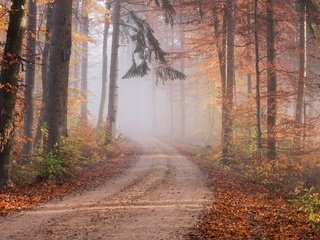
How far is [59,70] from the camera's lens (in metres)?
14.1

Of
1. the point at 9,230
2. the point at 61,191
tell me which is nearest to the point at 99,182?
the point at 61,191

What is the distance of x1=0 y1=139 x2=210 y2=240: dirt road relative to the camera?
718cm

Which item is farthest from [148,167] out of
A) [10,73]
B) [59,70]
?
[10,73]

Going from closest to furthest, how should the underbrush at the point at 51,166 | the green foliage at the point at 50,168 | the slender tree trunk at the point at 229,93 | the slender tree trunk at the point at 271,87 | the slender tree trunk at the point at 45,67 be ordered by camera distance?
the underbrush at the point at 51,166, the green foliage at the point at 50,168, the slender tree trunk at the point at 271,87, the slender tree trunk at the point at 45,67, the slender tree trunk at the point at 229,93

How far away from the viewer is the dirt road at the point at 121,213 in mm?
7184

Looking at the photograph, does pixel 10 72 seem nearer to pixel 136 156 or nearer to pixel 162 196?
pixel 162 196

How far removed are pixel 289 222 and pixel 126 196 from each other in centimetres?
460

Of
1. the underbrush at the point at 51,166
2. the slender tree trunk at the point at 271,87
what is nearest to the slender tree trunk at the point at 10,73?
the underbrush at the point at 51,166

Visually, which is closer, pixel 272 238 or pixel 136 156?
pixel 272 238

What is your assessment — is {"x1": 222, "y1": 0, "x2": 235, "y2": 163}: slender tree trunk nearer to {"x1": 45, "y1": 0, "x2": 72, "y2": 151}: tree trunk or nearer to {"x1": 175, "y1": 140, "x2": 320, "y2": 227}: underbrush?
{"x1": 175, "y1": 140, "x2": 320, "y2": 227}: underbrush

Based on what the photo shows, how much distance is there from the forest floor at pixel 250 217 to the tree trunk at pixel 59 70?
6079 mm

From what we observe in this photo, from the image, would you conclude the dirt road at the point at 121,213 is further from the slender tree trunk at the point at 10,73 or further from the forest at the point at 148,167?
the slender tree trunk at the point at 10,73

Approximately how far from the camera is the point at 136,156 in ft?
72.5

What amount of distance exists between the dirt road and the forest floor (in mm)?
363
